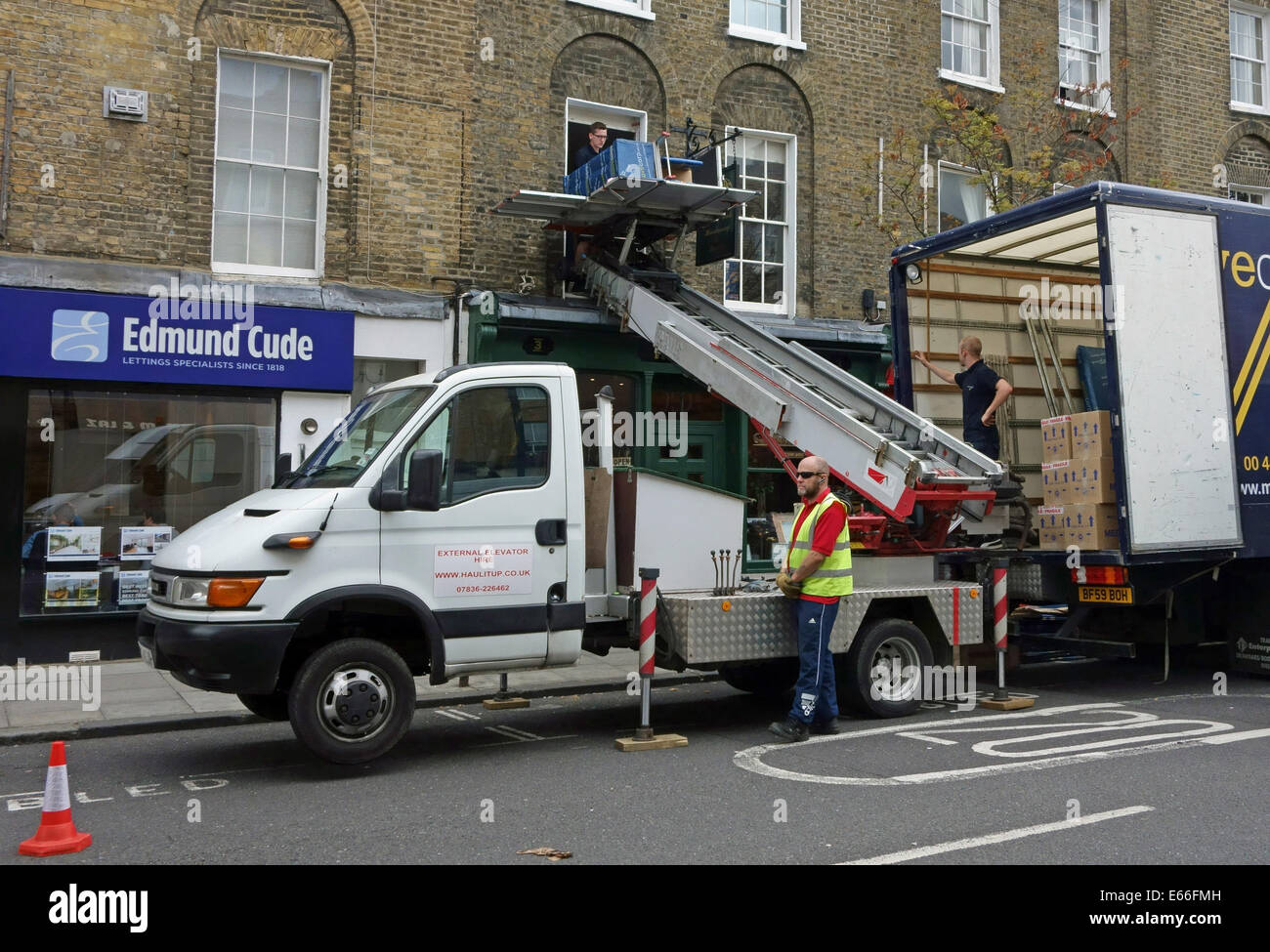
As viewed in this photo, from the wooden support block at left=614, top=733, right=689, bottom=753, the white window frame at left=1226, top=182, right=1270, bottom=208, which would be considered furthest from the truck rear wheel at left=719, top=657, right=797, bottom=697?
the white window frame at left=1226, top=182, right=1270, bottom=208

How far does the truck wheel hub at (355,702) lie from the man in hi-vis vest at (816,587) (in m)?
2.65

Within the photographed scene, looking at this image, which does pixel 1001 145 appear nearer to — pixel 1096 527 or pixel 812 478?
pixel 1096 527

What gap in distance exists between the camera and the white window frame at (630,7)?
1404 centimetres

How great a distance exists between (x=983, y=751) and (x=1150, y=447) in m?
3.01

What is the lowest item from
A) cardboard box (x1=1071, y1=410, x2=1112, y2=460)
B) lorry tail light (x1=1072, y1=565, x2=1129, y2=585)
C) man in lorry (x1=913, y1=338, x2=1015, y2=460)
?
lorry tail light (x1=1072, y1=565, x2=1129, y2=585)

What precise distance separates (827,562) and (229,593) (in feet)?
12.3

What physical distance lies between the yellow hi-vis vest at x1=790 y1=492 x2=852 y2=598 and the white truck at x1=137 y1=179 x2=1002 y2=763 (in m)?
0.38

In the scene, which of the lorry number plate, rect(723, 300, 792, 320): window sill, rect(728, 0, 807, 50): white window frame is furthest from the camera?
rect(728, 0, 807, 50): white window frame

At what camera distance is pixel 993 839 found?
542cm

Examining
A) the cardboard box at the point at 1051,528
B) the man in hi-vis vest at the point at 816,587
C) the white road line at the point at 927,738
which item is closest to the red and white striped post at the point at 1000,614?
the cardboard box at the point at 1051,528

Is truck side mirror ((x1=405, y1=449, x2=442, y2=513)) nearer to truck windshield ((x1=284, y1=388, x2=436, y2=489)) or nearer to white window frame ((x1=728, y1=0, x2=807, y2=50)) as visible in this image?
truck windshield ((x1=284, y1=388, x2=436, y2=489))

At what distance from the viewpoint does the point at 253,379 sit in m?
12.0

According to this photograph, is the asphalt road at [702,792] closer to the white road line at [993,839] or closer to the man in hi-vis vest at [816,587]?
the white road line at [993,839]

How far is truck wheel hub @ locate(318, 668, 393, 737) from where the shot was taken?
6.73m
